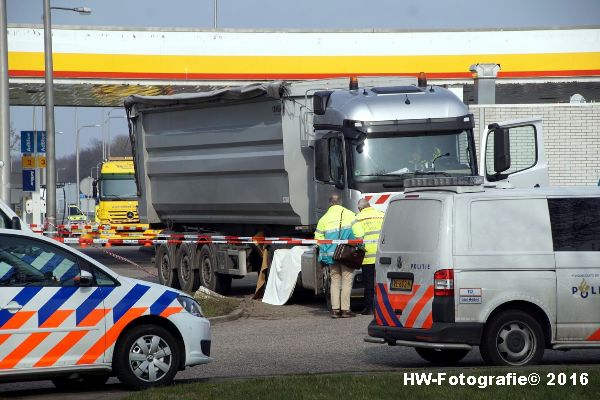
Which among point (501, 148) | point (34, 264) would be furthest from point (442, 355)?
point (501, 148)

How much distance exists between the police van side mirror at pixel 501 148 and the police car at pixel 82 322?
27.1 feet

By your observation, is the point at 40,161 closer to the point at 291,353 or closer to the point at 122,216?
the point at 291,353

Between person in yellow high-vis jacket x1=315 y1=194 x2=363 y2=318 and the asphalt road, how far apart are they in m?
0.30

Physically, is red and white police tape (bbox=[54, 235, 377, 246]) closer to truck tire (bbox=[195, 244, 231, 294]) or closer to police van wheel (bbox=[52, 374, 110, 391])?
truck tire (bbox=[195, 244, 231, 294])

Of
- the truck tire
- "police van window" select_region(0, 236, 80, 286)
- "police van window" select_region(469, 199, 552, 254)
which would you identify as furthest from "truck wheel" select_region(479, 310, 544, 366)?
the truck tire

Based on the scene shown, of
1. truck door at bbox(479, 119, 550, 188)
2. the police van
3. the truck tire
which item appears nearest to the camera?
the police van

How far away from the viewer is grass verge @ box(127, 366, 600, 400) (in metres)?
9.79

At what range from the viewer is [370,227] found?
18.4 m

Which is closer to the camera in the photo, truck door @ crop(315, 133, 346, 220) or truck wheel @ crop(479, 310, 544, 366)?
truck wheel @ crop(479, 310, 544, 366)

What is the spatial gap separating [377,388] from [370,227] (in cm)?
831

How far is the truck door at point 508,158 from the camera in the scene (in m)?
18.6

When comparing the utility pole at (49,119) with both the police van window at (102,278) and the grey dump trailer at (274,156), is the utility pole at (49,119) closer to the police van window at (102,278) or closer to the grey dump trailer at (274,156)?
the grey dump trailer at (274,156)

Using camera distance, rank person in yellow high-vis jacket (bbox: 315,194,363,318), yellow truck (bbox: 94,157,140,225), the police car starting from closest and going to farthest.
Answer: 1. the police car
2. person in yellow high-vis jacket (bbox: 315,194,363,318)
3. yellow truck (bbox: 94,157,140,225)

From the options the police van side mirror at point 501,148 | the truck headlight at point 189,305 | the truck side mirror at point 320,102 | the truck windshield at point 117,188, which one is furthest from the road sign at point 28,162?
the truck headlight at point 189,305
